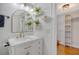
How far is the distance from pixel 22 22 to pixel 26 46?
0.33 metres

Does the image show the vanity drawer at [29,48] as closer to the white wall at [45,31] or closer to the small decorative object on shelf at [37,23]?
the white wall at [45,31]

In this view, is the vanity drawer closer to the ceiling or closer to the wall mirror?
the wall mirror

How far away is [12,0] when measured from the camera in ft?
5.06

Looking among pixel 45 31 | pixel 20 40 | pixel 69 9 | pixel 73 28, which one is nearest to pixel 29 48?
pixel 20 40

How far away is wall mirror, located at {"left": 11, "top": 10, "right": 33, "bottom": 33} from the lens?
1523 mm

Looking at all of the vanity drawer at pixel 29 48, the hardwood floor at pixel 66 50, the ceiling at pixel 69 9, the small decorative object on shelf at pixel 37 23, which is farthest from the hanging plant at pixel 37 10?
the hardwood floor at pixel 66 50

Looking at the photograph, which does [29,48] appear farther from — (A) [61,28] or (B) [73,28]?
(B) [73,28]

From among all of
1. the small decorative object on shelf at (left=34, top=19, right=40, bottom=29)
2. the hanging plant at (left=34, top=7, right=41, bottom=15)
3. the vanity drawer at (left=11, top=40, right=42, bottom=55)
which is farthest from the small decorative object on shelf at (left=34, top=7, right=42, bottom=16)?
the vanity drawer at (left=11, top=40, right=42, bottom=55)

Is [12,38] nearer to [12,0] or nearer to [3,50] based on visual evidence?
[3,50]

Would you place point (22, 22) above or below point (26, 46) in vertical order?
above

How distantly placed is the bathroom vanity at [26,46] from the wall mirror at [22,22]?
123 mm

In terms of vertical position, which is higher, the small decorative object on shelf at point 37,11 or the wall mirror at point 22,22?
the small decorative object on shelf at point 37,11

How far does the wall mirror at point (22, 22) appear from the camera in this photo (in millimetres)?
1523

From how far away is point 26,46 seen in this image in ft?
5.03
